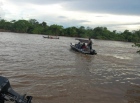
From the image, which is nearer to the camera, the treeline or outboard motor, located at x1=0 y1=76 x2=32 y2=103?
outboard motor, located at x1=0 y1=76 x2=32 y2=103

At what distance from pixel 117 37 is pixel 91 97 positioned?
95.1 meters

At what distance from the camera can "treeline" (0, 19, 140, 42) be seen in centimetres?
9044

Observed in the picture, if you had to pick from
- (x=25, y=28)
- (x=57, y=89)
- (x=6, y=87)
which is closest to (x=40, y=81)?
(x=57, y=89)

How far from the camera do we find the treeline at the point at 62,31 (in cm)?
9044

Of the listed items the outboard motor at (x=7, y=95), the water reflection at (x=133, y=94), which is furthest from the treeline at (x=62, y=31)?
the outboard motor at (x=7, y=95)

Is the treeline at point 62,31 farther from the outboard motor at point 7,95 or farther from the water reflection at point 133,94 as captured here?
the outboard motor at point 7,95

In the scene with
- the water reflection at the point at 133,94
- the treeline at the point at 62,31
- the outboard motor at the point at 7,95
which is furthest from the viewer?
the treeline at the point at 62,31

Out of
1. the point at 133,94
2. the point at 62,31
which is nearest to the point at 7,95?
the point at 133,94

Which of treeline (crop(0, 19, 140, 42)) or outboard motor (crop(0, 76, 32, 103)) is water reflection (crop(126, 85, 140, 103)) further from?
treeline (crop(0, 19, 140, 42))

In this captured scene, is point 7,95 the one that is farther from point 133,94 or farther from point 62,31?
point 62,31

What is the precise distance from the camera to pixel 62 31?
92562 mm

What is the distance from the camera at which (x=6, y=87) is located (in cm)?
417

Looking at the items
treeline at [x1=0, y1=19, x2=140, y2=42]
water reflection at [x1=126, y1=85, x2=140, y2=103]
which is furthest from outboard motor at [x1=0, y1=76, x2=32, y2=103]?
treeline at [x1=0, y1=19, x2=140, y2=42]

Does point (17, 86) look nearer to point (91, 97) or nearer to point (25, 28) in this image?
point (91, 97)
